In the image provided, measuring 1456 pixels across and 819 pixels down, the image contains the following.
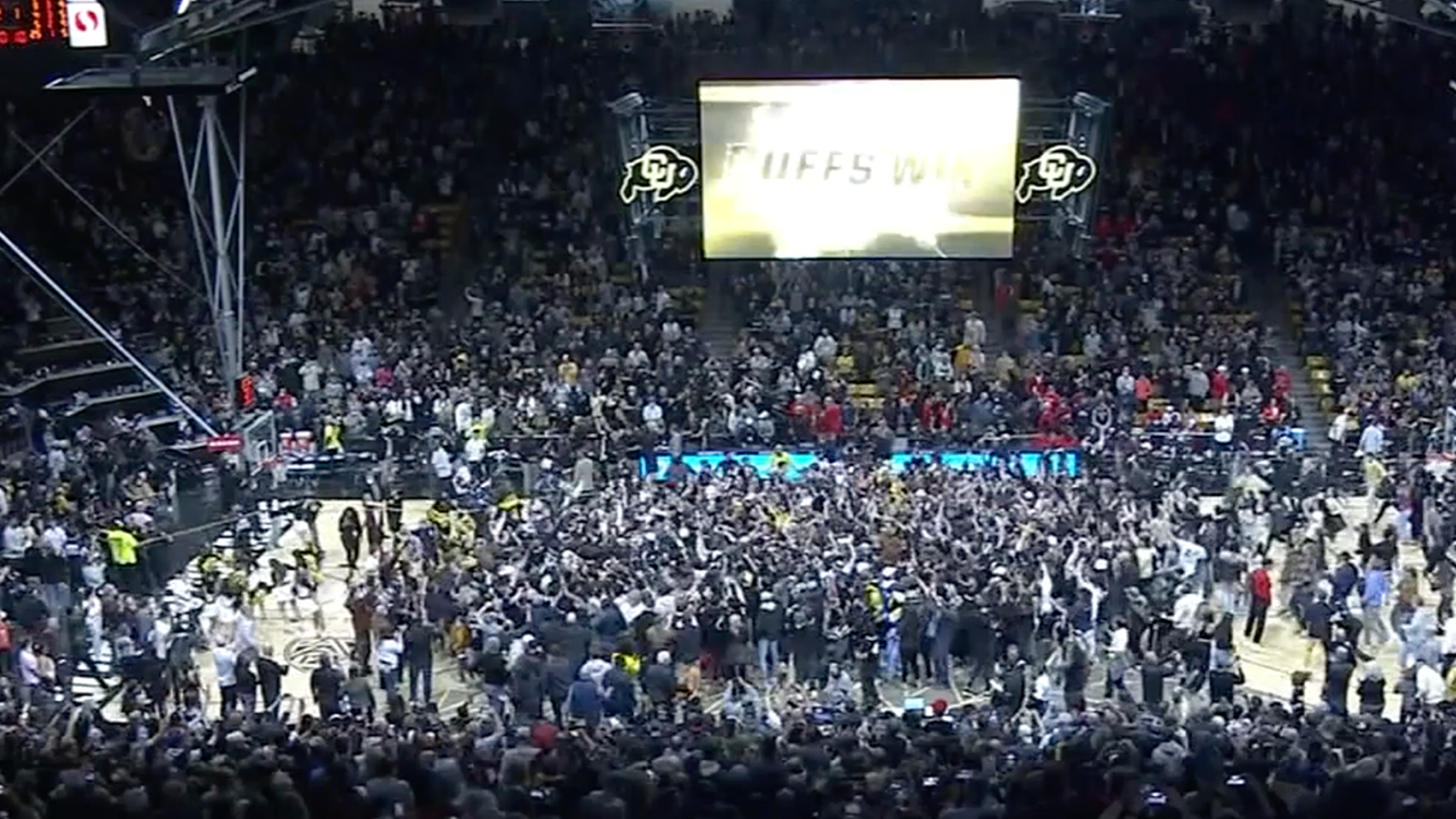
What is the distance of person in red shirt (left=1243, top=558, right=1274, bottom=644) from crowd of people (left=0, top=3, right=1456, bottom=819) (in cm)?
8

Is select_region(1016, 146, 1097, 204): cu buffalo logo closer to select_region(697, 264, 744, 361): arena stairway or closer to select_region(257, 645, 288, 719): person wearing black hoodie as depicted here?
select_region(697, 264, 744, 361): arena stairway

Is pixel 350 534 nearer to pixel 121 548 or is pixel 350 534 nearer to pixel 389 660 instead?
pixel 121 548

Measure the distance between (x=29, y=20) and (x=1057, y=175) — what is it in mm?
14518

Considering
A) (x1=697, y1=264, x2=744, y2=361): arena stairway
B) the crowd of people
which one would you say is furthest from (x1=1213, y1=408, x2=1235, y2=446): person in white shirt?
(x1=697, y1=264, x2=744, y2=361): arena stairway

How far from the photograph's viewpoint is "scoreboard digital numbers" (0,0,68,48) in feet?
80.8

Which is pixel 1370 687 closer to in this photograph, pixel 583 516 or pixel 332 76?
pixel 583 516

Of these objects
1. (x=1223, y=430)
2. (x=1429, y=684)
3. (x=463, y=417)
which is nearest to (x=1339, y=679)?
(x=1429, y=684)

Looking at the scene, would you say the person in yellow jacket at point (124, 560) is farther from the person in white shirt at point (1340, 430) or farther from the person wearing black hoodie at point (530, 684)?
the person in white shirt at point (1340, 430)

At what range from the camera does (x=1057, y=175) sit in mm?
29453

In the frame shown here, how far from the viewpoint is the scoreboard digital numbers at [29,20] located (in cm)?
2462

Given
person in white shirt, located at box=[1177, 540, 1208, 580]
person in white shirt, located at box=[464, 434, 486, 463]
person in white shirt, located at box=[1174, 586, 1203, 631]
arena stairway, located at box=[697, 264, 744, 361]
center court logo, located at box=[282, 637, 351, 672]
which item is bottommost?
center court logo, located at box=[282, 637, 351, 672]

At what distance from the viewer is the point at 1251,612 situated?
2069cm

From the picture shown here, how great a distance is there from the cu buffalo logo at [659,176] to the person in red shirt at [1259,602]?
467 inches

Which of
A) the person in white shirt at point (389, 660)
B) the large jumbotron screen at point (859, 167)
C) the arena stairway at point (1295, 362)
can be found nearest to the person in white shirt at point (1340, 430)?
the arena stairway at point (1295, 362)
